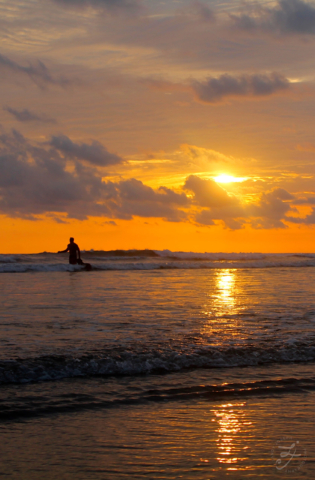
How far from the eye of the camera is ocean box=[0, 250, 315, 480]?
154 inches

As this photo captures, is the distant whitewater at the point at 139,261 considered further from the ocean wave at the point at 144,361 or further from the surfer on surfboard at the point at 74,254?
the ocean wave at the point at 144,361

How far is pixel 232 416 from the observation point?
4875 mm

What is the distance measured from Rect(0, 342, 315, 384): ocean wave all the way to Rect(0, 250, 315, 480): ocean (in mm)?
21

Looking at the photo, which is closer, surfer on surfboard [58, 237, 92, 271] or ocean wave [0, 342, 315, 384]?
ocean wave [0, 342, 315, 384]

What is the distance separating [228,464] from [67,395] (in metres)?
2.28

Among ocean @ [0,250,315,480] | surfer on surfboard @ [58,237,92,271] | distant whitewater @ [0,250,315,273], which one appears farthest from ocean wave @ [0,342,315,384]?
distant whitewater @ [0,250,315,273]

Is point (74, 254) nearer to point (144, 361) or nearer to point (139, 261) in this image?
point (139, 261)

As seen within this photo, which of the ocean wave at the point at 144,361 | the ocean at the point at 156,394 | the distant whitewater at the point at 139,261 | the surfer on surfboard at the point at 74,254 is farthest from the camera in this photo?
the distant whitewater at the point at 139,261

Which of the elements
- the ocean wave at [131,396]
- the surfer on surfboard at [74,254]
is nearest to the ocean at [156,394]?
the ocean wave at [131,396]

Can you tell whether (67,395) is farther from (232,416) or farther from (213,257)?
(213,257)

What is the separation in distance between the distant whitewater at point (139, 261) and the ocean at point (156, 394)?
21.1 metres

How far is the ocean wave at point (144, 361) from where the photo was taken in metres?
6.16

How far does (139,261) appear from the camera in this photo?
1710 inches

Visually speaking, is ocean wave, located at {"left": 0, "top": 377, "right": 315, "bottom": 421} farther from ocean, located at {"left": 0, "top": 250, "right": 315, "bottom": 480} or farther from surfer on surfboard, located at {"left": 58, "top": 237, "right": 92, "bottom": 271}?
surfer on surfboard, located at {"left": 58, "top": 237, "right": 92, "bottom": 271}
